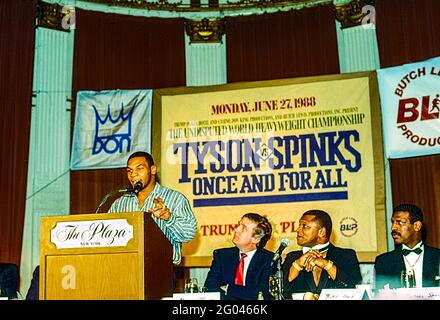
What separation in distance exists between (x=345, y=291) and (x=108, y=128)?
176 inches

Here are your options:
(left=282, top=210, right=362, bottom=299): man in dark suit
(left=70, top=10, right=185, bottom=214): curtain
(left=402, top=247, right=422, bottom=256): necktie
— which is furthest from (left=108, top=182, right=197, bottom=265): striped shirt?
(left=70, top=10, right=185, bottom=214): curtain

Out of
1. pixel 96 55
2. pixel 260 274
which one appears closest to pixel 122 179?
pixel 96 55

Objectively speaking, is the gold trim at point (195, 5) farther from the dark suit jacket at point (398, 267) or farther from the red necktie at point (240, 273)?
the red necktie at point (240, 273)

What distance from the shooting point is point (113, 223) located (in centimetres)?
265

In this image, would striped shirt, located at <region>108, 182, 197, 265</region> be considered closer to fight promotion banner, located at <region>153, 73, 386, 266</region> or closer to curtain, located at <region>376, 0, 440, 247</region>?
fight promotion banner, located at <region>153, 73, 386, 266</region>

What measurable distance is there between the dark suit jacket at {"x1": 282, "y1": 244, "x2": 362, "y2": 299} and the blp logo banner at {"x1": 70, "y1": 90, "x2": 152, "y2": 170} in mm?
2620

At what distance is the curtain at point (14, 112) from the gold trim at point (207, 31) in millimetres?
1864

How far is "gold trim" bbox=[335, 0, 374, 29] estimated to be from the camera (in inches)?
275

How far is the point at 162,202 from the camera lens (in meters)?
3.87

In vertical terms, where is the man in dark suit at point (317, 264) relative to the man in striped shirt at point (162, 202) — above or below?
below

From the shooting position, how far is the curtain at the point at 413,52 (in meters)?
6.01

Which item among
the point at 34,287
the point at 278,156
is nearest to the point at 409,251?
the point at 278,156

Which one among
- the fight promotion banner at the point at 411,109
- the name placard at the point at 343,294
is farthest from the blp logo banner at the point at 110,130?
the name placard at the point at 343,294
